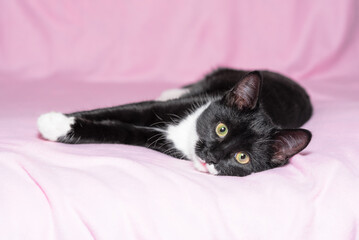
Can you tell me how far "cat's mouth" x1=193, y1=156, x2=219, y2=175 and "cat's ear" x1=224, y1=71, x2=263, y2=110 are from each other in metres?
0.26

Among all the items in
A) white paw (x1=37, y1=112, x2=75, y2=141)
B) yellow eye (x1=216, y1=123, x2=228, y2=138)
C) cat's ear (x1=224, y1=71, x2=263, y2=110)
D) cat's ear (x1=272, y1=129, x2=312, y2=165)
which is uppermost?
white paw (x1=37, y1=112, x2=75, y2=141)

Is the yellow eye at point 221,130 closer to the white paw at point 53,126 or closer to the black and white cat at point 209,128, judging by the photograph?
the black and white cat at point 209,128

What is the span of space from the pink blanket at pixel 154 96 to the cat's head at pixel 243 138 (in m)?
0.06

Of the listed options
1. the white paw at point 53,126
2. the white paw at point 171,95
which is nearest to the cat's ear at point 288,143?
the white paw at point 53,126

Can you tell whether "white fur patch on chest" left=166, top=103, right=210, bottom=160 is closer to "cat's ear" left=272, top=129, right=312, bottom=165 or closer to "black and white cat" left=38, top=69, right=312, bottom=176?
"black and white cat" left=38, top=69, right=312, bottom=176

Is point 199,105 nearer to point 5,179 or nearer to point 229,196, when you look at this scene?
point 229,196

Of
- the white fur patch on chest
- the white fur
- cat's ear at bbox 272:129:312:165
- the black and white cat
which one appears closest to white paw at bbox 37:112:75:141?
the black and white cat

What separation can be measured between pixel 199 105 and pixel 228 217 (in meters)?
0.69

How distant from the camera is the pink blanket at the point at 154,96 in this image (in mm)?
1483

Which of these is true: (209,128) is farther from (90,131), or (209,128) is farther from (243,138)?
(90,131)

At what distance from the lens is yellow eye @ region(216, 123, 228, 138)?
5.84ft

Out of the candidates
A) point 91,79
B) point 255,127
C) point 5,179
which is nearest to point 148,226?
point 5,179

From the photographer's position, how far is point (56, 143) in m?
1.82

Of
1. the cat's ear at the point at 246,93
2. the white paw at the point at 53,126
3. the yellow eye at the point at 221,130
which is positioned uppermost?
the white paw at the point at 53,126
